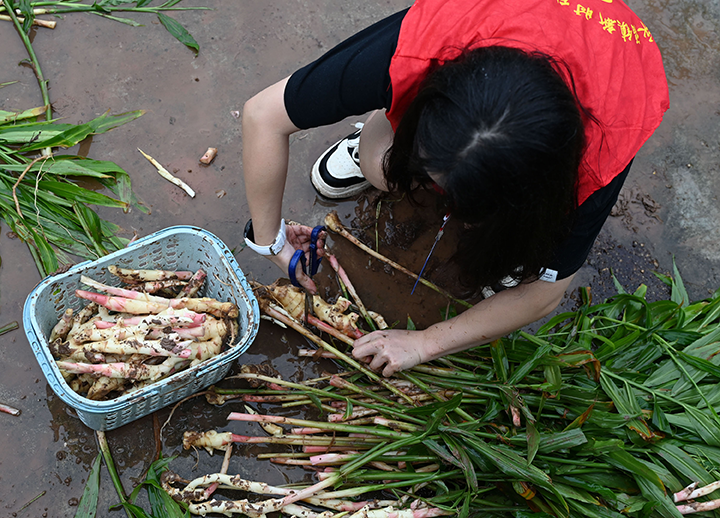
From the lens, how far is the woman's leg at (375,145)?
165 centimetres

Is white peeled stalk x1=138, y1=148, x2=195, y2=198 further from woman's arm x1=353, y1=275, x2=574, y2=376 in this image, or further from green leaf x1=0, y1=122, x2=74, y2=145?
woman's arm x1=353, y1=275, x2=574, y2=376

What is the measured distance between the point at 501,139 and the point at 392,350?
939mm

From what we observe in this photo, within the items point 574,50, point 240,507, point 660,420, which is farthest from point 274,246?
point 660,420

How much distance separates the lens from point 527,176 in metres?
0.98

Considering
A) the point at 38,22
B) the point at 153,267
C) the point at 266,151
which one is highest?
the point at 266,151

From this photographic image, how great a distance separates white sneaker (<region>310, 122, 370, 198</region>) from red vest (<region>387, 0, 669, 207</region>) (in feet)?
2.81

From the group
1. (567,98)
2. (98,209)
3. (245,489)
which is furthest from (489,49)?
(98,209)

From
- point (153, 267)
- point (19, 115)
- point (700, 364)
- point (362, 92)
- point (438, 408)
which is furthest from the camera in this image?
point (19, 115)

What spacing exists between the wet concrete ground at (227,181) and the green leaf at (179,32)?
35 mm

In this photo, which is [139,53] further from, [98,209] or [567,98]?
[567,98]

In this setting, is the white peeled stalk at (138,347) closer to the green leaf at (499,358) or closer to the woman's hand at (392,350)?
the woman's hand at (392,350)

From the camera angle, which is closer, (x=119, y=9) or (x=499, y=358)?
(x=499, y=358)

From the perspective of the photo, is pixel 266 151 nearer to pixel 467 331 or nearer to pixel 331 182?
pixel 331 182

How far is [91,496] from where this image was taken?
63.9 inches
